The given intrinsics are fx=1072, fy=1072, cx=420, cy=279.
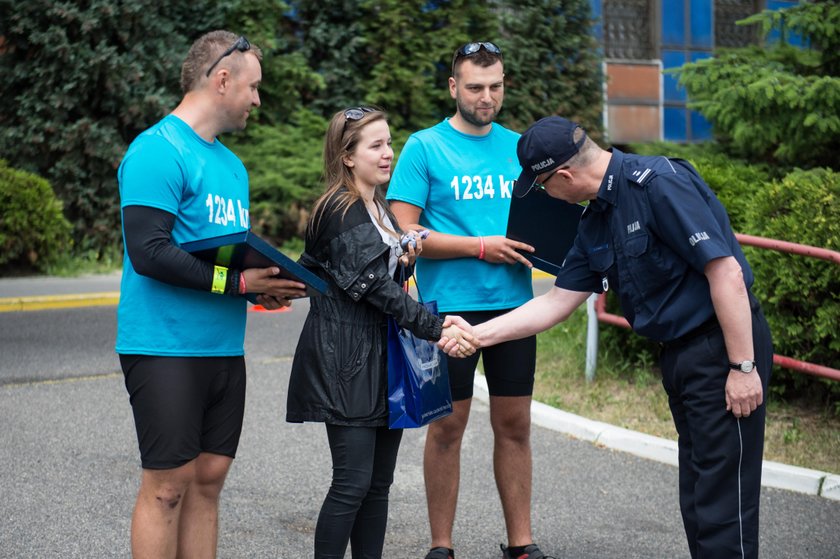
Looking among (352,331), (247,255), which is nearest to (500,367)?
(352,331)

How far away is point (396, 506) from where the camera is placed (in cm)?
539

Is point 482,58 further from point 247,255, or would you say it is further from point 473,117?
point 247,255

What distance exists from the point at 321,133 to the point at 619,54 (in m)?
7.81

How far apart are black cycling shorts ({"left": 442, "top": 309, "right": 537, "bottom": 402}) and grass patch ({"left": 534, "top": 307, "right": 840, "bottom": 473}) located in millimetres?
2139

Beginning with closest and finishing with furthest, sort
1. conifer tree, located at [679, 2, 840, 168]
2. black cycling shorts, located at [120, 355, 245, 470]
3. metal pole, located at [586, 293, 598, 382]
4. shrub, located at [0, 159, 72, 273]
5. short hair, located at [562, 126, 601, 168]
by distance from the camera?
black cycling shorts, located at [120, 355, 245, 470] → short hair, located at [562, 126, 601, 168] → metal pole, located at [586, 293, 598, 382] → conifer tree, located at [679, 2, 840, 168] → shrub, located at [0, 159, 72, 273]

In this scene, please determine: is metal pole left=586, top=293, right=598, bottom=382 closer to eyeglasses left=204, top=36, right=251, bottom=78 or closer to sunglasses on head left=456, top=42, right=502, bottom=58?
sunglasses on head left=456, top=42, right=502, bottom=58

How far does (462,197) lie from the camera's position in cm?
450

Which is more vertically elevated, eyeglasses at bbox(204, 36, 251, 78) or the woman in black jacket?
eyeglasses at bbox(204, 36, 251, 78)

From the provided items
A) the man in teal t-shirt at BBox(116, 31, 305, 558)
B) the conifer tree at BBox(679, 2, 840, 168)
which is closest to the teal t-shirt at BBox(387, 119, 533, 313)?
the man in teal t-shirt at BBox(116, 31, 305, 558)

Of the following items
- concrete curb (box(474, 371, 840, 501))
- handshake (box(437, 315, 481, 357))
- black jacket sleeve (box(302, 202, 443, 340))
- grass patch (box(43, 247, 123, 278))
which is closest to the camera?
black jacket sleeve (box(302, 202, 443, 340))

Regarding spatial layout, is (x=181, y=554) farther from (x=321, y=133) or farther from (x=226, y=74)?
(x=321, y=133)

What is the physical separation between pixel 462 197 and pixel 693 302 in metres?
1.31

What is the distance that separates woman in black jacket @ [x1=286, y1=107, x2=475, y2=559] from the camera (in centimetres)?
373

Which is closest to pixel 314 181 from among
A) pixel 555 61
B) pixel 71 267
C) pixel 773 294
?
pixel 71 267
